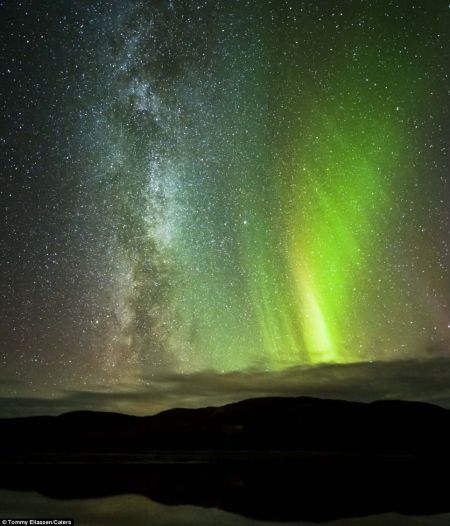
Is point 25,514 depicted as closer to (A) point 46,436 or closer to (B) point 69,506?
(B) point 69,506

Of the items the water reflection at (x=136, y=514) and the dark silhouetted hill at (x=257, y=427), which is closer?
the water reflection at (x=136, y=514)

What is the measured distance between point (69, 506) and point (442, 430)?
137 meters

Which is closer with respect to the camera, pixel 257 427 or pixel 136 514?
pixel 136 514

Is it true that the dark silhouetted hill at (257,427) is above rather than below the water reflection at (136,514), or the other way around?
above

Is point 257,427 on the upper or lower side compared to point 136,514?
upper

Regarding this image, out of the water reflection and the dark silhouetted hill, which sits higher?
the dark silhouetted hill

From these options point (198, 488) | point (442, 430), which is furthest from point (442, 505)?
point (442, 430)

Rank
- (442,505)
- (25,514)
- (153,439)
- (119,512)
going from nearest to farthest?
(25,514)
(119,512)
(442,505)
(153,439)

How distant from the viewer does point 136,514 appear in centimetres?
1540

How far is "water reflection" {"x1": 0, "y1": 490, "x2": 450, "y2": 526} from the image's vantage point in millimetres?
13711

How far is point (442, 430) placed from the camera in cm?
13138

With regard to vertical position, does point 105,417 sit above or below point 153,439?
above

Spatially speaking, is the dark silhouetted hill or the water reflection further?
the dark silhouetted hill

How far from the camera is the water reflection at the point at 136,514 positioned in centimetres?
1371
